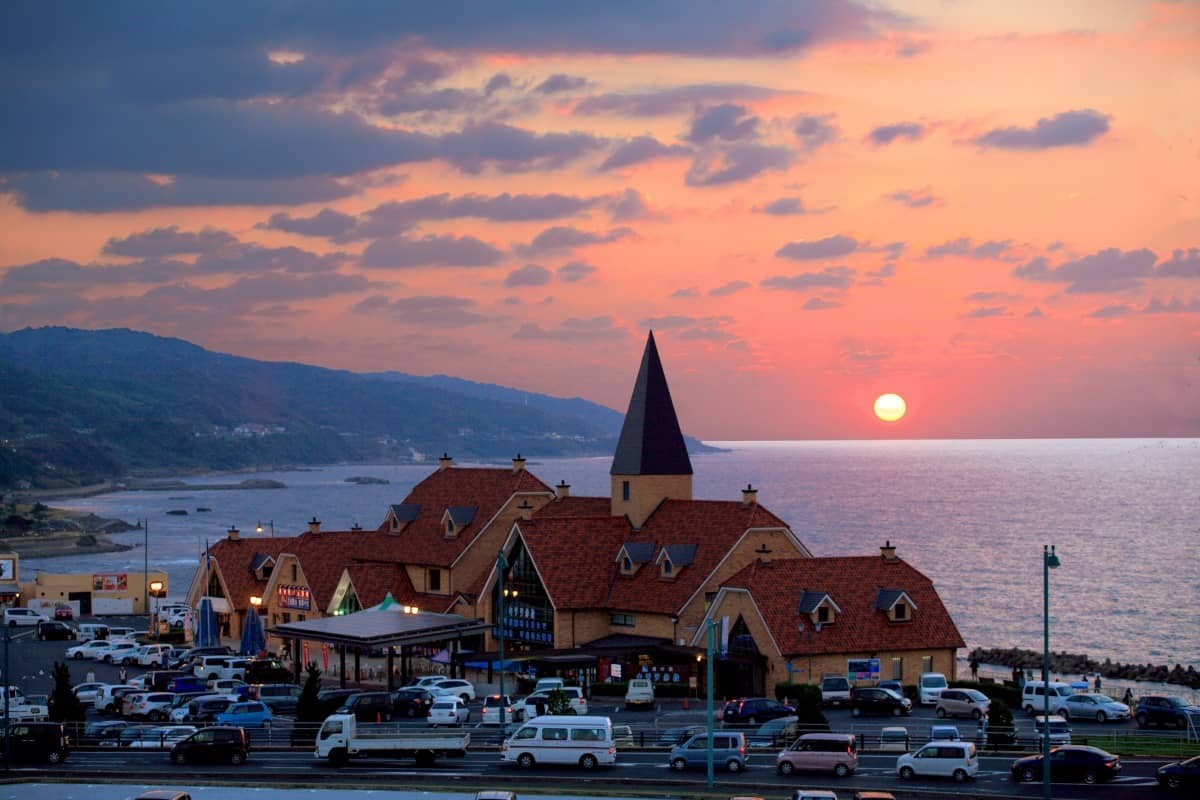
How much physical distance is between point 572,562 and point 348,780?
113ft

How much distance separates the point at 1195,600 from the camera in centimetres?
16625

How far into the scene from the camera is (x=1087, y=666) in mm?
117125

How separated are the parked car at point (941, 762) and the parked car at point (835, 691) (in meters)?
19.0

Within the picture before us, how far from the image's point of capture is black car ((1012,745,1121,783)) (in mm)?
45406

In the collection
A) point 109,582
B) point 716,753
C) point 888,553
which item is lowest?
point 716,753

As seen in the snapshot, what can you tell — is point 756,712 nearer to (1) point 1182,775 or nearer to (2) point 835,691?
(2) point 835,691

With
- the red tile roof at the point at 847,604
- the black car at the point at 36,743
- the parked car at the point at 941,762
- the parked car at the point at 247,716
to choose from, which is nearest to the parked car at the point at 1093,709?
the red tile roof at the point at 847,604

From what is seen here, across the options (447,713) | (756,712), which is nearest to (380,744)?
(447,713)

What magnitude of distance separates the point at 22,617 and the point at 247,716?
60.9 m

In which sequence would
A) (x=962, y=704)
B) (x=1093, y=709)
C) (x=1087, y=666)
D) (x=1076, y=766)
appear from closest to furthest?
(x=1076, y=766) < (x=1093, y=709) < (x=962, y=704) < (x=1087, y=666)

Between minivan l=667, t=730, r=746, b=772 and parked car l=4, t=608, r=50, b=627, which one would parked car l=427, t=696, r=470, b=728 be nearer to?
minivan l=667, t=730, r=746, b=772

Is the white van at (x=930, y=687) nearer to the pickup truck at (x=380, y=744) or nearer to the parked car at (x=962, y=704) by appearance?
the parked car at (x=962, y=704)

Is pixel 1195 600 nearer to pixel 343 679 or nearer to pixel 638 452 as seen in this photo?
pixel 638 452

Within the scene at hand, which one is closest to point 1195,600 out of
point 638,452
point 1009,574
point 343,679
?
point 1009,574
